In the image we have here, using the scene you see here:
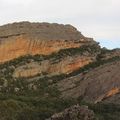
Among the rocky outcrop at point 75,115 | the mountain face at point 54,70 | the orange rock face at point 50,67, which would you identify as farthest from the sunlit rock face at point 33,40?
the rocky outcrop at point 75,115

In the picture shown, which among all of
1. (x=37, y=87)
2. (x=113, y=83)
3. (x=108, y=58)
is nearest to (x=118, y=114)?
(x=113, y=83)

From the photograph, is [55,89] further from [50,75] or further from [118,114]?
[118,114]

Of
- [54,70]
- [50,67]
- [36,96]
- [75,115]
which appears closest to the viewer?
[75,115]

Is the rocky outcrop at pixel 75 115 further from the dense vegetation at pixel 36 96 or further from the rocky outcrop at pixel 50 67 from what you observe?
the rocky outcrop at pixel 50 67

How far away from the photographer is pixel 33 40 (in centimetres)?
17962

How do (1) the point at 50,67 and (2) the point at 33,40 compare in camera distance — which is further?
(2) the point at 33,40

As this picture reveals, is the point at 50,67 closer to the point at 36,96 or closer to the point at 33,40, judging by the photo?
the point at 33,40

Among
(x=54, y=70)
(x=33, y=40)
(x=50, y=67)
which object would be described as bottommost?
(x=54, y=70)

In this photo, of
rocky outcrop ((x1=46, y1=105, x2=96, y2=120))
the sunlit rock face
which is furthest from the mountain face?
rocky outcrop ((x1=46, y1=105, x2=96, y2=120))

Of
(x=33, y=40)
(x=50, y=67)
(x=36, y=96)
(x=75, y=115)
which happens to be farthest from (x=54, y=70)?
(x=75, y=115)

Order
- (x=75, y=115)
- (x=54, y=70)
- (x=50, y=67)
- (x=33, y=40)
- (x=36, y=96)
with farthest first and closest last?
(x=33, y=40) < (x=50, y=67) < (x=54, y=70) < (x=36, y=96) < (x=75, y=115)

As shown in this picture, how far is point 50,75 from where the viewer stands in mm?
172750

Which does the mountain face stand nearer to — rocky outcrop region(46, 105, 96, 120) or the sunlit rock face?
the sunlit rock face

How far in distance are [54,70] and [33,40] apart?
1130 centimetres
